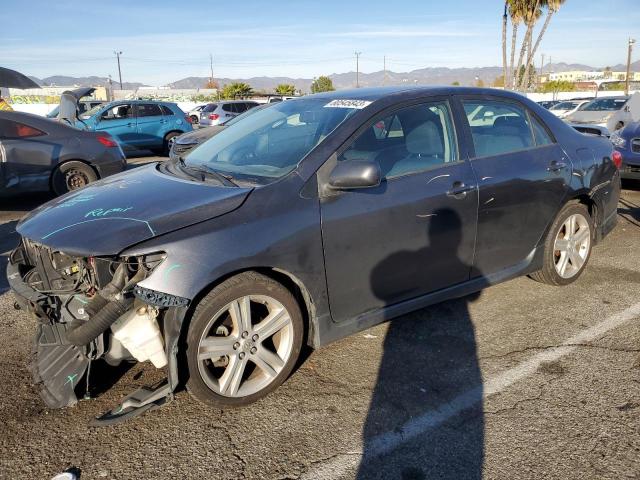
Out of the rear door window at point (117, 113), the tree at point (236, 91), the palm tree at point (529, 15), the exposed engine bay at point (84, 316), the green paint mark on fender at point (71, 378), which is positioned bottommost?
the green paint mark on fender at point (71, 378)

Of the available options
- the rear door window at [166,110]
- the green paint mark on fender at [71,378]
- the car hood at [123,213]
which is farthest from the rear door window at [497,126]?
the rear door window at [166,110]

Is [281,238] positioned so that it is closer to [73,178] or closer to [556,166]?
[556,166]

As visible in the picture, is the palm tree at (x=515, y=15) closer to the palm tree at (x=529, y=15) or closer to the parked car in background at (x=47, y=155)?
the palm tree at (x=529, y=15)

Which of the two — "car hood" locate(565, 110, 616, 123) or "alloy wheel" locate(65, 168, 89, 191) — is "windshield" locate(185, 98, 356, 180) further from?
"car hood" locate(565, 110, 616, 123)

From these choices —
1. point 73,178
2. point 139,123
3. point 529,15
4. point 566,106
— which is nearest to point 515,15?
point 529,15

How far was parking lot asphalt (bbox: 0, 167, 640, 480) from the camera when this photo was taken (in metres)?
2.53

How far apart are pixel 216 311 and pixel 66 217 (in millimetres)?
1006

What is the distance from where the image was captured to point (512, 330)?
3.91 metres

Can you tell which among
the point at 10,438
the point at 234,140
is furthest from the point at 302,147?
the point at 10,438

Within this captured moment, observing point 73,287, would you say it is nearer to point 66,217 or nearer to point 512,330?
point 66,217

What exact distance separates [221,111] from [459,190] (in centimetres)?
1792

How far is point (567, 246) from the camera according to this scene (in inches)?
180

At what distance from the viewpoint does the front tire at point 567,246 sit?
174 inches

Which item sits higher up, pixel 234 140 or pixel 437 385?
pixel 234 140
